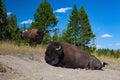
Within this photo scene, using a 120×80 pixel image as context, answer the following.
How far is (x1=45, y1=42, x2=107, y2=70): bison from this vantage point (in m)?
13.9

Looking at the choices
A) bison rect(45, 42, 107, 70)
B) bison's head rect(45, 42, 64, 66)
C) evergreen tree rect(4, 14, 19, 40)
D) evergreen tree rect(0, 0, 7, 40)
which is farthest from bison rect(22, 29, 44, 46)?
evergreen tree rect(0, 0, 7, 40)

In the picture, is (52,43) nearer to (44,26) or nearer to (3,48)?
(3,48)

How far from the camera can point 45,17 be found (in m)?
43.2

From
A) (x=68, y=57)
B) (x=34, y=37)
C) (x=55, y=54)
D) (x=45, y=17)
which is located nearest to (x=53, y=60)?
(x=55, y=54)

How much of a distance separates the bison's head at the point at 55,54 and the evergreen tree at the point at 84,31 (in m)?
29.9

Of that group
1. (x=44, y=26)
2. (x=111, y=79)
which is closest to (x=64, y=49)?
(x=111, y=79)

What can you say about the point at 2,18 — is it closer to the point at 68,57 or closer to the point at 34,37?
the point at 34,37

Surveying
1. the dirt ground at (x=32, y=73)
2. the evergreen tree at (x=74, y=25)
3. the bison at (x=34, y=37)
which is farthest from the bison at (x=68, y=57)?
the evergreen tree at (x=74, y=25)

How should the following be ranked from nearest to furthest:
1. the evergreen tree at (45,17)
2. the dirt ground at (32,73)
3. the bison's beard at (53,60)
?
1. the dirt ground at (32,73)
2. the bison's beard at (53,60)
3. the evergreen tree at (45,17)

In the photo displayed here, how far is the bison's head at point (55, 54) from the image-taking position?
45.4ft

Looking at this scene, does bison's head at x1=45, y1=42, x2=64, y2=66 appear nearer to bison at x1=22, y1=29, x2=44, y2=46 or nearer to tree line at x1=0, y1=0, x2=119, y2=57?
bison at x1=22, y1=29, x2=44, y2=46

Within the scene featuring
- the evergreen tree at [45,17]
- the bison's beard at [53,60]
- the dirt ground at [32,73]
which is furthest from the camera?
the evergreen tree at [45,17]

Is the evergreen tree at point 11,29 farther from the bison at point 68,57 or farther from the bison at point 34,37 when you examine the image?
the bison at point 68,57

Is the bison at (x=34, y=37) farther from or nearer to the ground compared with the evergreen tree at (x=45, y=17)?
nearer to the ground
